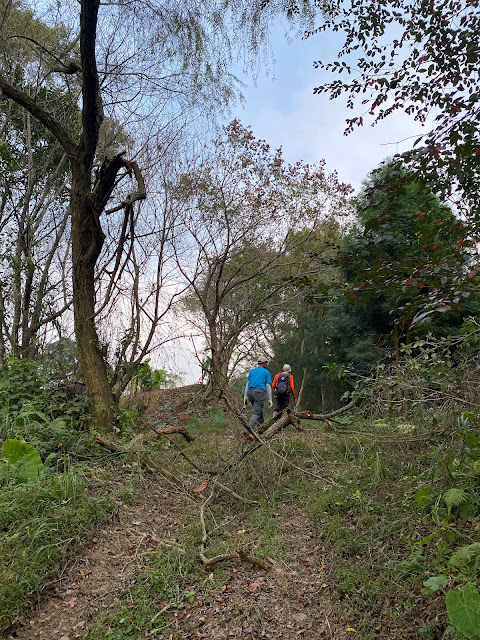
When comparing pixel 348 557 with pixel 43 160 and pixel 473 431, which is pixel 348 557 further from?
pixel 43 160

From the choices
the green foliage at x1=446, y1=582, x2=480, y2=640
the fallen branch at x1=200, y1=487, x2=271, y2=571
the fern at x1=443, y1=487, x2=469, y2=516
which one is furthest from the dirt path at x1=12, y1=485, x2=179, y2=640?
the fern at x1=443, y1=487, x2=469, y2=516

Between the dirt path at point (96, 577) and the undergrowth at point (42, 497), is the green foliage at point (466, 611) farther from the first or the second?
the undergrowth at point (42, 497)

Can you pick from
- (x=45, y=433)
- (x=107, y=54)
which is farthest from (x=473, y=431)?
(x=107, y=54)

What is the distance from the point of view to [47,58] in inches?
316

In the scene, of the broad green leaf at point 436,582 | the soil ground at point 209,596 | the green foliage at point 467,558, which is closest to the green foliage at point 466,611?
the broad green leaf at point 436,582

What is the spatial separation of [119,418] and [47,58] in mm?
6553

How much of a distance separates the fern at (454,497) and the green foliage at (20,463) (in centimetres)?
347

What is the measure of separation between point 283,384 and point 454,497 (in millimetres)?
5854

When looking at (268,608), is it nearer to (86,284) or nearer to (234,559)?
(234,559)

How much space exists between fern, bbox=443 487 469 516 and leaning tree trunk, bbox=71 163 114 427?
460 cm

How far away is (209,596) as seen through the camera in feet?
10.4

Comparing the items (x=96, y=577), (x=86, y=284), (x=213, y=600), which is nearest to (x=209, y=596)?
(x=213, y=600)

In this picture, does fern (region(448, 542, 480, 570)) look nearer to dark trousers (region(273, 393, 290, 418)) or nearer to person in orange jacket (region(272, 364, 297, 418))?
person in orange jacket (region(272, 364, 297, 418))

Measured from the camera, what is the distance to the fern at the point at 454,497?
9.80 ft
